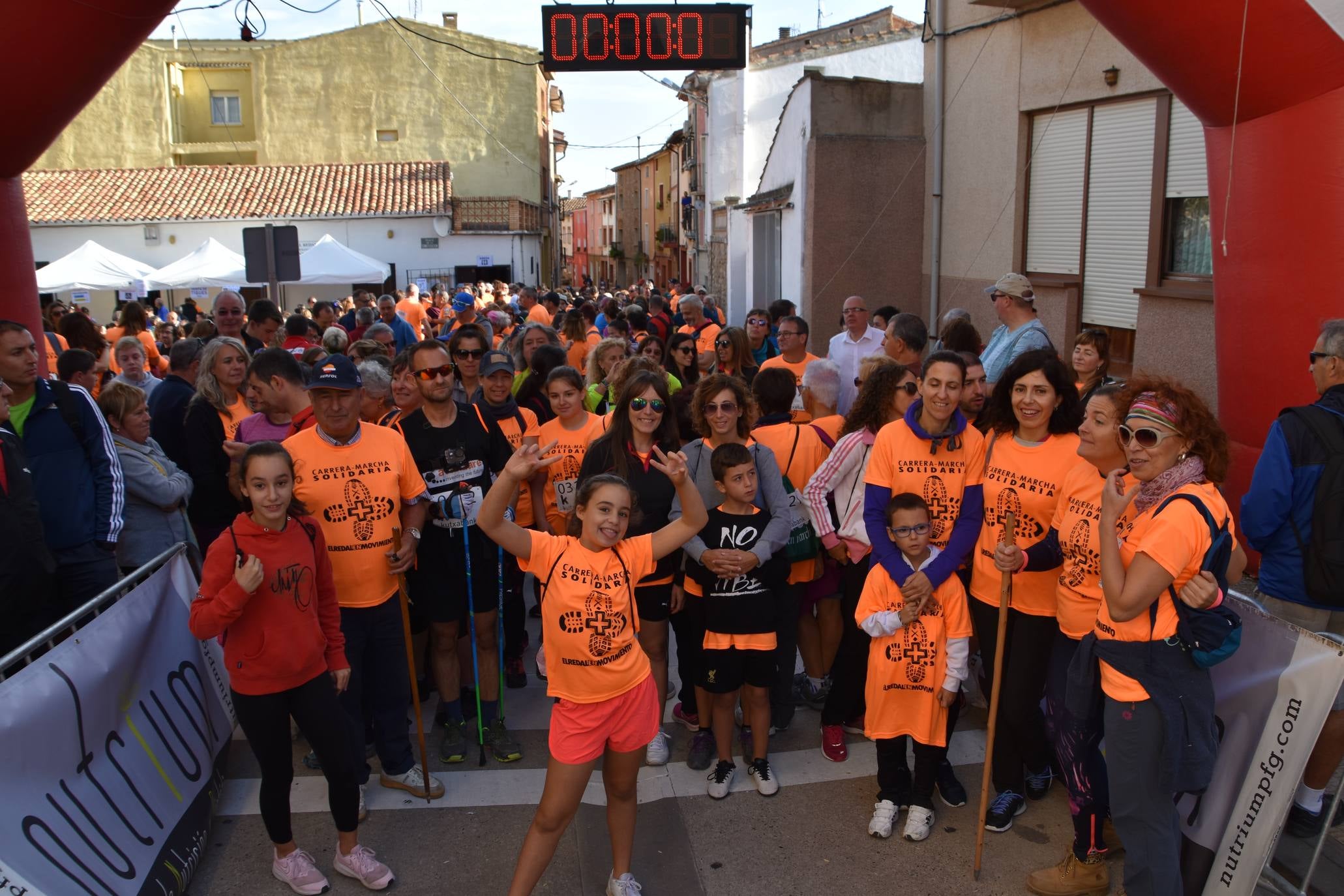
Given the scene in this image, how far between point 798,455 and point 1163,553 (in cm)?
211

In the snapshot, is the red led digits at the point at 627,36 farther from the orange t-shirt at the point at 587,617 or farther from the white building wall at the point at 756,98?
the white building wall at the point at 756,98

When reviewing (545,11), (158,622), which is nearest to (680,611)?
(158,622)

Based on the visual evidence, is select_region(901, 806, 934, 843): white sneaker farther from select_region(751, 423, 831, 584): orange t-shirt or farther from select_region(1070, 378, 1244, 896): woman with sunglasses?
select_region(751, 423, 831, 584): orange t-shirt

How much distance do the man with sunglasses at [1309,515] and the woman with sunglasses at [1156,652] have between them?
0.79 meters

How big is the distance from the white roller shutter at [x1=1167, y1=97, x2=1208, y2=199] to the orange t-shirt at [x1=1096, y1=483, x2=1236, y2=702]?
568cm

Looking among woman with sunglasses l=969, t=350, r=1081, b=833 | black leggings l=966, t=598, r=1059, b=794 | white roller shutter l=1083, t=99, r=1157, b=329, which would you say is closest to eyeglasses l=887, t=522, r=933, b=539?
woman with sunglasses l=969, t=350, r=1081, b=833

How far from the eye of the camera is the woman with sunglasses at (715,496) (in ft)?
14.4

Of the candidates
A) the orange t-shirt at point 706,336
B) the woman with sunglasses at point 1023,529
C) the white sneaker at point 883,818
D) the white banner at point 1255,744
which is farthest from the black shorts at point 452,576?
the orange t-shirt at point 706,336

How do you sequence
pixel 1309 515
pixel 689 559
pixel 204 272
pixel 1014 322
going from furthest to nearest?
pixel 204 272, pixel 1014 322, pixel 689 559, pixel 1309 515

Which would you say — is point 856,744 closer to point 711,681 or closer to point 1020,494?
point 711,681

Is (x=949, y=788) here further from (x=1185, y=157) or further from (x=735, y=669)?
(x=1185, y=157)

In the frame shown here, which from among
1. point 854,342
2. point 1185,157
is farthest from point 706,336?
point 1185,157

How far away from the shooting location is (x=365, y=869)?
3867mm

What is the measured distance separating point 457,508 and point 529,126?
3722 centimetres
